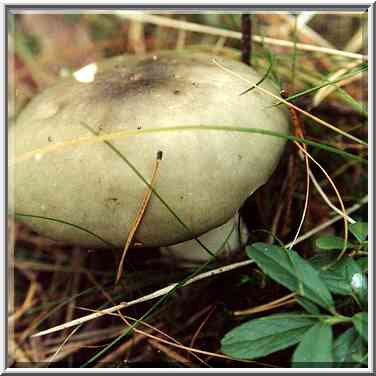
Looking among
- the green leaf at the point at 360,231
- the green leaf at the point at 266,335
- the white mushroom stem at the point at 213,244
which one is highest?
the white mushroom stem at the point at 213,244

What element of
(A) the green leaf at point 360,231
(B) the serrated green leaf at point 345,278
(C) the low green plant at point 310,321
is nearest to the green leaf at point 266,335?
(C) the low green plant at point 310,321

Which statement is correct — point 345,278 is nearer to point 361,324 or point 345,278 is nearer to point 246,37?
point 361,324

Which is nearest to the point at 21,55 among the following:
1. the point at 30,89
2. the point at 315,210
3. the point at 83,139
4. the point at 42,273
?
the point at 30,89

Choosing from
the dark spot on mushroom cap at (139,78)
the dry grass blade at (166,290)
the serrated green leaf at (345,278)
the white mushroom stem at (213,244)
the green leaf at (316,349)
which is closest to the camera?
the green leaf at (316,349)

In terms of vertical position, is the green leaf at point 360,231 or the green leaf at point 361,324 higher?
the green leaf at point 360,231

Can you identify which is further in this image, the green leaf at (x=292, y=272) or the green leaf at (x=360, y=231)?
the green leaf at (x=360, y=231)

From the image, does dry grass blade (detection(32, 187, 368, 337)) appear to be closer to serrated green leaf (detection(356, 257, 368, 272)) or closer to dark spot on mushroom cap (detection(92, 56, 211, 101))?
serrated green leaf (detection(356, 257, 368, 272))

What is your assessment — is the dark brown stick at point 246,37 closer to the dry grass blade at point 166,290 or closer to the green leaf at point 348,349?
the dry grass blade at point 166,290
